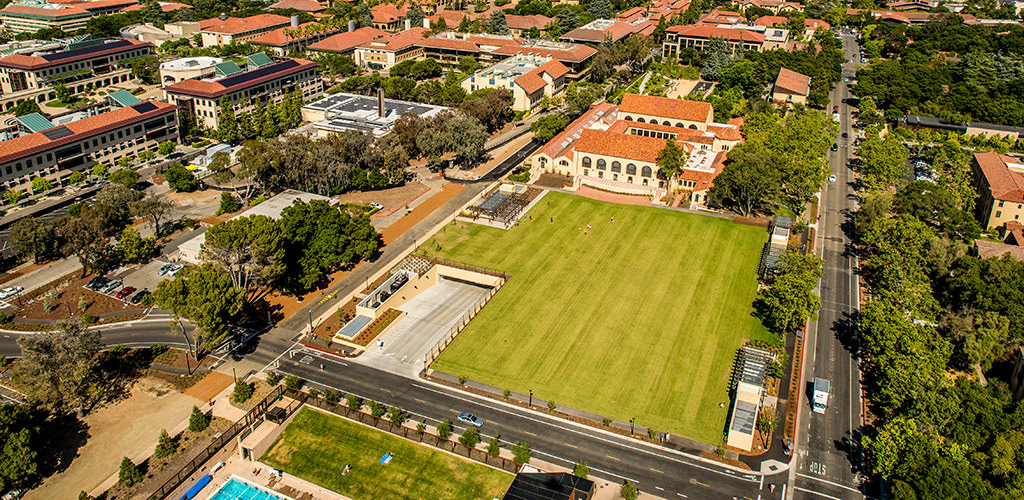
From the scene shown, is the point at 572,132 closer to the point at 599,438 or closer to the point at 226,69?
→ the point at 599,438

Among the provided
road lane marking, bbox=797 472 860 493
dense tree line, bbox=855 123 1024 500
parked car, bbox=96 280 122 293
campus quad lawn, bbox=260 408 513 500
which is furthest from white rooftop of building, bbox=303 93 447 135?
road lane marking, bbox=797 472 860 493

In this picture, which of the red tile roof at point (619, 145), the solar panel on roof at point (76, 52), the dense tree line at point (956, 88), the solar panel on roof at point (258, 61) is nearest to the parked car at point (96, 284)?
the red tile roof at point (619, 145)

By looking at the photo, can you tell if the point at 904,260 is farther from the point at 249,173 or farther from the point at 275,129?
the point at 275,129

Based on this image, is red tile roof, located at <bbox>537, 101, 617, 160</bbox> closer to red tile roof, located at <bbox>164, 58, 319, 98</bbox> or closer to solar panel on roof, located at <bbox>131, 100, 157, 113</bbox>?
red tile roof, located at <bbox>164, 58, 319, 98</bbox>

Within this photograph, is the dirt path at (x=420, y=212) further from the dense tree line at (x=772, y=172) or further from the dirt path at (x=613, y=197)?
the dense tree line at (x=772, y=172)

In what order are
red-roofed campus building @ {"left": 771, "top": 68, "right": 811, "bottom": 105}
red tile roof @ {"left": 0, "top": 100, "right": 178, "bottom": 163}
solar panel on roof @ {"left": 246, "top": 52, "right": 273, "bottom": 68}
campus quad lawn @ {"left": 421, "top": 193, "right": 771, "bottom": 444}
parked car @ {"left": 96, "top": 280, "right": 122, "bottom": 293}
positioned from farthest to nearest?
solar panel on roof @ {"left": 246, "top": 52, "right": 273, "bottom": 68}
red-roofed campus building @ {"left": 771, "top": 68, "right": 811, "bottom": 105}
red tile roof @ {"left": 0, "top": 100, "right": 178, "bottom": 163}
parked car @ {"left": 96, "top": 280, "right": 122, "bottom": 293}
campus quad lawn @ {"left": 421, "top": 193, "right": 771, "bottom": 444}
